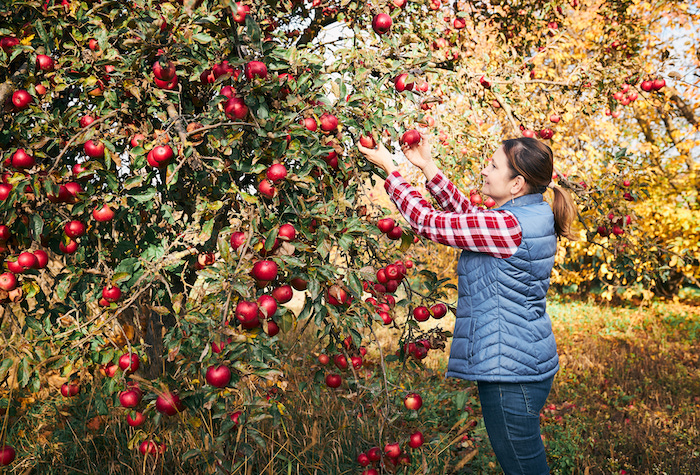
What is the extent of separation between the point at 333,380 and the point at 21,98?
155 cm

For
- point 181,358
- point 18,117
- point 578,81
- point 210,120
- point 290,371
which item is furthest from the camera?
point 290,371

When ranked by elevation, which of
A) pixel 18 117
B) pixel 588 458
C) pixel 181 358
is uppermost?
pixel 18 117

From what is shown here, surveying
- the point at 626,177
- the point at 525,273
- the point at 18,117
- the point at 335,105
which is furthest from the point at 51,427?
the point at 626,177

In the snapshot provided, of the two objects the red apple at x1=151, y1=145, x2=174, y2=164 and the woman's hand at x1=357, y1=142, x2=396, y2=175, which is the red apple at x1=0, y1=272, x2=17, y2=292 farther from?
the woman's hand at x1=357, y1=142, x2=396, y2=175

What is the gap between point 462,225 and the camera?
5.72ft

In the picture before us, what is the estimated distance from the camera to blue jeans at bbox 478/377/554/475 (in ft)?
5.71

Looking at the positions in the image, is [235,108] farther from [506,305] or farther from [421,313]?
[506,305]

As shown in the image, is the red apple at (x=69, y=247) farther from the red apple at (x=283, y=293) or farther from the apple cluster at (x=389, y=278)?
the apple cluster at (x=389, y=278)

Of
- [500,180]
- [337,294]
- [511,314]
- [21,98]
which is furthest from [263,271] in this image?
[21,98]

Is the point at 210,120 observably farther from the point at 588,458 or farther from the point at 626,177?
the point at 588,458

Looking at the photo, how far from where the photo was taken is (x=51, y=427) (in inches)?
117

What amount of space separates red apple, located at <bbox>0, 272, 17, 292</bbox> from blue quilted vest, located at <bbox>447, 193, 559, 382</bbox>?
159cm

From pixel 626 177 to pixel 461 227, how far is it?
5.54ft

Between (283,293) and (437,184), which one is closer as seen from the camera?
(283,293)
